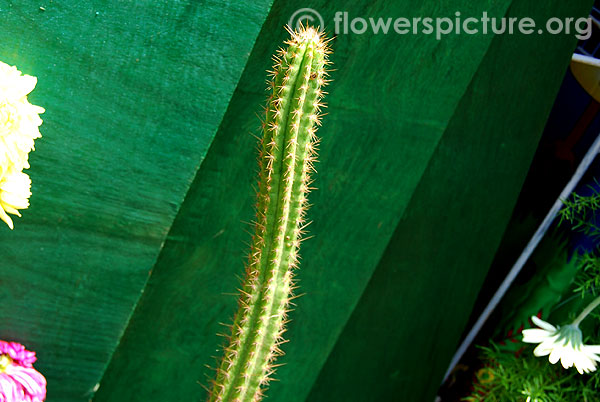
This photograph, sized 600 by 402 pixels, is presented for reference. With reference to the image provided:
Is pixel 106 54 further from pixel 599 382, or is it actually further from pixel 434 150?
pixel 599 382

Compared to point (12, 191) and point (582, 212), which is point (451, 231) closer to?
point (582, 212)

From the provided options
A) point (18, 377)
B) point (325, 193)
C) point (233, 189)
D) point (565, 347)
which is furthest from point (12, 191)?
point (565, 347)

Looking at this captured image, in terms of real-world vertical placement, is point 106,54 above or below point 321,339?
above

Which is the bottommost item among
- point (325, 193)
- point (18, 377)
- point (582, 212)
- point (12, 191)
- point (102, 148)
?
point (18, 377)

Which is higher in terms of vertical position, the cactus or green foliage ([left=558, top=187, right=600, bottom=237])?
green foliage ([left=558, top=187, right=600, bottom=237])

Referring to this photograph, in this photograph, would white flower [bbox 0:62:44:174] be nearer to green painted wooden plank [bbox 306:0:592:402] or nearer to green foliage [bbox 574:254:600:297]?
green painted wooden plank [bbox 306:0:592:402]

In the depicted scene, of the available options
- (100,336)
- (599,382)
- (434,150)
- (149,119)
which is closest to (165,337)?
(100,336)

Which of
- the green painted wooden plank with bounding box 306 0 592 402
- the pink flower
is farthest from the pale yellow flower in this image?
the green painted wooden plank with bounding box 306 0 592 402
